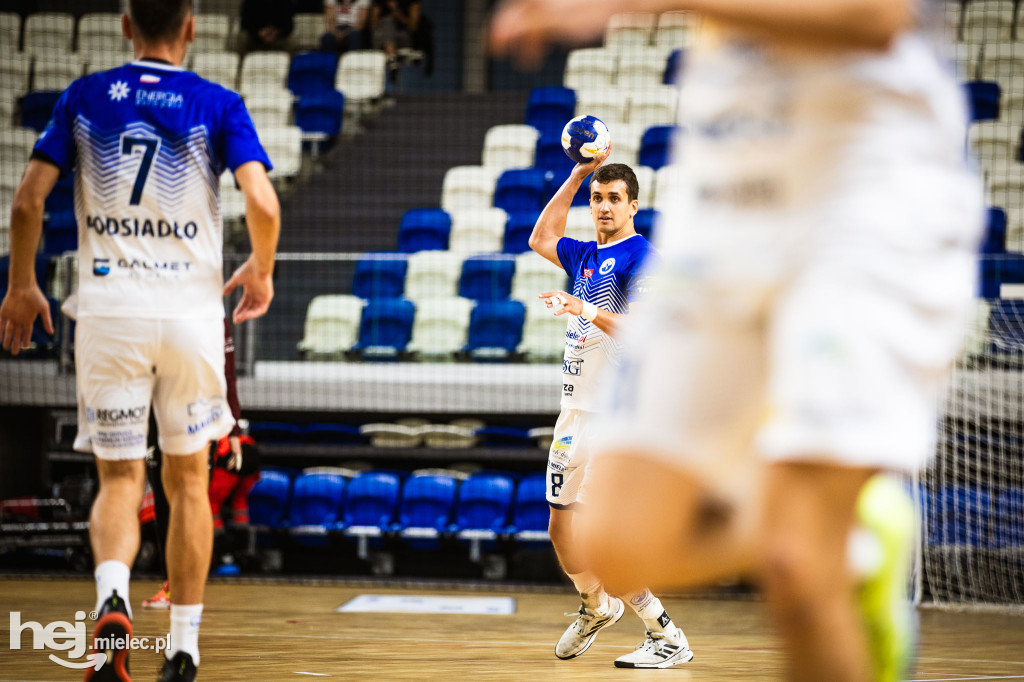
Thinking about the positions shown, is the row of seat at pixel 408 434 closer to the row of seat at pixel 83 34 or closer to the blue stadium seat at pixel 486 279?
the blue stadium seat at pixel 486 279

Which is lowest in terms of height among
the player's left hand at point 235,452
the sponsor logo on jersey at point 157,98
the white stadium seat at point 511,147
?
the player's left hand at point 235,452

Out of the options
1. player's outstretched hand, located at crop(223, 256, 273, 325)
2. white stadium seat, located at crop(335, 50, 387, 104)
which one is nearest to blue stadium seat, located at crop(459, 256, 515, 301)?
white stadium seat, located at crop(335, 50, 387, 104)

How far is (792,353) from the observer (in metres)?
1.57

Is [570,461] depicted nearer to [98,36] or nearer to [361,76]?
[361,76]

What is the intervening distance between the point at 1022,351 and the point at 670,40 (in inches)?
230

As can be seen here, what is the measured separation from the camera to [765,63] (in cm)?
175

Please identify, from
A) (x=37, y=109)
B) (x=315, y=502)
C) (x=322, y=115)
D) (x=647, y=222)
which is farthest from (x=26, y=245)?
(x=37, y=109)

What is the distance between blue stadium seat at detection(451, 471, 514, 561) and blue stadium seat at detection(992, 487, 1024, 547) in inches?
133

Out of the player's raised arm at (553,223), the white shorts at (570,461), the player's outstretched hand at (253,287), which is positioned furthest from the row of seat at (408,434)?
the player's outstretched hand at (253,287)

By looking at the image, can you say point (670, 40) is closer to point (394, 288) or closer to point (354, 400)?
point (394, 288)

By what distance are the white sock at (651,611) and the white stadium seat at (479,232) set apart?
5.79 meters

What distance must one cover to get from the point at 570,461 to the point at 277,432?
5.02 meters

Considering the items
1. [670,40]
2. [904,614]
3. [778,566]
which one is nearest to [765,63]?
[778,566]

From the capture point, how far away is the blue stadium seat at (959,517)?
7.62 meters
